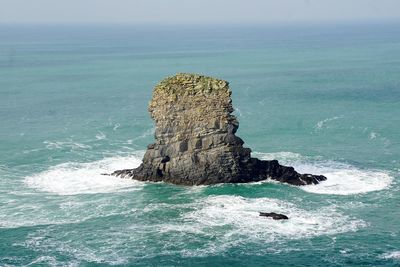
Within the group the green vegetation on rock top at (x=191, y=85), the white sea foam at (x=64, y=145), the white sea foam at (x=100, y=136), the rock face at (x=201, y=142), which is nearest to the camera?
the rock face at (x=201, y=142)

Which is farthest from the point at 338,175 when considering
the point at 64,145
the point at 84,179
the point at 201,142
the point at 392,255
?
the point at 64,145

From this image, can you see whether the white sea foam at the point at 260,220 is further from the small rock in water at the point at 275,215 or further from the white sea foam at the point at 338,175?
the white sea foam at the point at 338,175

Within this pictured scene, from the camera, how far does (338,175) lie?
335 ft

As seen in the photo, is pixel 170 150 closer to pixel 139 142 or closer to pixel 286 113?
pixel 139 142

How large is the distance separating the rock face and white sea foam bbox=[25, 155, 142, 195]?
5.37 meters

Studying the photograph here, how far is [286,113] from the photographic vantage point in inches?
5935

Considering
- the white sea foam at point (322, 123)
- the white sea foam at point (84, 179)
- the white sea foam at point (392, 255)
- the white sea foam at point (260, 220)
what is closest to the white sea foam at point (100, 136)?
the white sea foam at point (84, 179)

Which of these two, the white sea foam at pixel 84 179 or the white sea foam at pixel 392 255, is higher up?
the white sea foam at pixel 392 255

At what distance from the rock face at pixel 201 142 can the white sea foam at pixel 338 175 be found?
2279mm

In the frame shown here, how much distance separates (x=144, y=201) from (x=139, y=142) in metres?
34.7

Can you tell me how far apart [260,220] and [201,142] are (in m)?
17.8

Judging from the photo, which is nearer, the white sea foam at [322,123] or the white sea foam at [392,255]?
the white sea foam at [392,255]

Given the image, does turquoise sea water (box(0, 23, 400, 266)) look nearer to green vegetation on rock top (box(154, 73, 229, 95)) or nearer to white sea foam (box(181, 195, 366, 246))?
white sea foam (box(181, 195, 366, 246))

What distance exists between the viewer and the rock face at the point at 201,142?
9800cm
